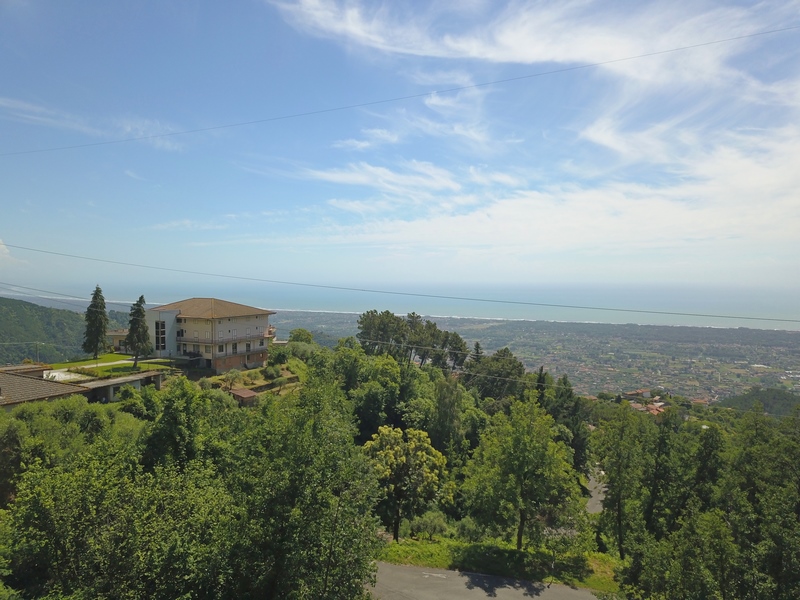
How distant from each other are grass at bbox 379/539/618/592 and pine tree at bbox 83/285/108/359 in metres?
27.3

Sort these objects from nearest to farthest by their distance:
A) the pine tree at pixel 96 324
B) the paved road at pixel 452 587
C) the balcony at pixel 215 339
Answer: the paved road at pixel 452 587 < the pine tree at pixel 96 324 < the balcony at pixel 215 339

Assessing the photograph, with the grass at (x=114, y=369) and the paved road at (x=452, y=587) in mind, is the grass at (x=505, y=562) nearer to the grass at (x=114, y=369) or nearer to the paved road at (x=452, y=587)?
the paved road at (x=452, y=587)

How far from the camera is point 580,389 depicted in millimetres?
43438

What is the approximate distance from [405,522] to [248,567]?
13.5m

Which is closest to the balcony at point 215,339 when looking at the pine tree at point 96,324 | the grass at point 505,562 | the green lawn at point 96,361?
the green lawn at point 96,361

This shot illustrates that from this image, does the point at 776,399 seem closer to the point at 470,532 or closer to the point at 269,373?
the point at 470,532

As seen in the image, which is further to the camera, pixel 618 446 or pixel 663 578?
pixel 618 446

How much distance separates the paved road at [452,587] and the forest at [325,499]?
39.2 inches

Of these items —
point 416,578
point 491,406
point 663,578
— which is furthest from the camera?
point 491,406

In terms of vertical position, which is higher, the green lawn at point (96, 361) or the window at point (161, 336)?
the window at point (161, 336)

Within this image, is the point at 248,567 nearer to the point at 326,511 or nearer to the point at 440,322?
the point at 326,511

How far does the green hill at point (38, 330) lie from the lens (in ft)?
206

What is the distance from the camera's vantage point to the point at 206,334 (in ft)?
112

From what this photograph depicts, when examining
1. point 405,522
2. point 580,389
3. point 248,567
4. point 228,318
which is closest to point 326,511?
point 248,567
